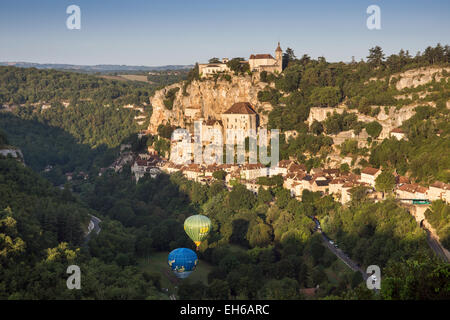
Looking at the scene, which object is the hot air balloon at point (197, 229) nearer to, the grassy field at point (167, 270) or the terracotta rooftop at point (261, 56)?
the grassy field at point (167, 270)

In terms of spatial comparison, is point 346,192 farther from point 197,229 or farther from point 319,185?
point 197,229

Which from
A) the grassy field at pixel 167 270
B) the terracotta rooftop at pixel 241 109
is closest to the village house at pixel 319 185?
the grassy field at pixel 167 270

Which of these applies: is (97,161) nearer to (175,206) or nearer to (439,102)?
(175,206)

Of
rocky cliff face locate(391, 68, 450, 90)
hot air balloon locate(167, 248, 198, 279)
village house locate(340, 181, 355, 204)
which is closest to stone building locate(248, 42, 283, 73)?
rocky cliff face locate(391, 68, 450, 90)

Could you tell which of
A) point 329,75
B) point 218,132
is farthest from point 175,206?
point 329,75

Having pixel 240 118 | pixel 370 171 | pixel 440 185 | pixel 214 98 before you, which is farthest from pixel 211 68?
pixel 440 185

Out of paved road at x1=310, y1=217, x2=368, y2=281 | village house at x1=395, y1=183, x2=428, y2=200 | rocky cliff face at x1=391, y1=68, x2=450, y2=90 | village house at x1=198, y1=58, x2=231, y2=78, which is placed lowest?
paved road at x1=310, y1=217, x2=368, y2=281

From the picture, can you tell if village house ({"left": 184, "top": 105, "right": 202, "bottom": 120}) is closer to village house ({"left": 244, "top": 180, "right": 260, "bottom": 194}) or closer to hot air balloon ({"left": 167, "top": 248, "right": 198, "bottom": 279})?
village house ({"left": 244, "top": 180, "right": 260, "bottom": 194})
